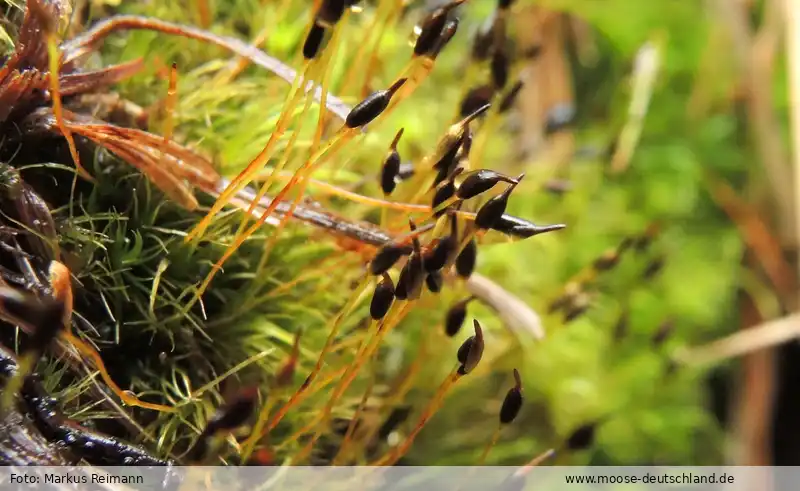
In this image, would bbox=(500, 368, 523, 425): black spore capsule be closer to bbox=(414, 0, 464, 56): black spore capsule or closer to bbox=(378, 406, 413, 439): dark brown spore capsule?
bbox=(378, 406, 413, 439): dark brown spore capsule

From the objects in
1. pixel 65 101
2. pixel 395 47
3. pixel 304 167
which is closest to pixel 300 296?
pixel 304 167

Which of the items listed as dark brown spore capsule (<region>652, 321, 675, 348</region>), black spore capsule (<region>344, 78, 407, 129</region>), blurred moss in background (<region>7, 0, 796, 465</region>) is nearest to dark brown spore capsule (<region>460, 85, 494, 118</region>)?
blurred moss in background (<region>7, 0, 796, 465</region>)

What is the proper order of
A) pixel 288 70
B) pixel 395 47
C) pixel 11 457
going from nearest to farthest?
pixel 11 457 < pixel 288 70 < pixel 395 47

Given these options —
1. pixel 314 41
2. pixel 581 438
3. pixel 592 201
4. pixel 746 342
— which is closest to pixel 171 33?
pixel 314 41

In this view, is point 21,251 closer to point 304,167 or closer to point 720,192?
point 304,167

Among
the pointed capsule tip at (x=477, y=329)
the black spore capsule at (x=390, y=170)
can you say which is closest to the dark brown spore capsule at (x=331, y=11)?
the black spore capsule at (x=390, y=170)

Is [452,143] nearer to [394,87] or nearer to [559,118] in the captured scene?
[394,87]
